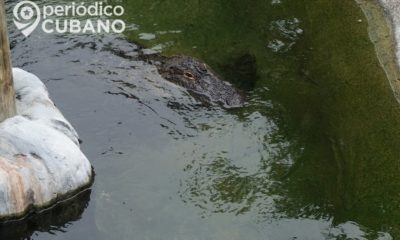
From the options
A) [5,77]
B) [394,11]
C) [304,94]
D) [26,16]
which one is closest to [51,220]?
[5,77]

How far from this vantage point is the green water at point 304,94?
282 inches

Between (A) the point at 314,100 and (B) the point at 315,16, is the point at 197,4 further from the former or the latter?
(A) the point at 314,100

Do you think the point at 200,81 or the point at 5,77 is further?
the point at 200,81

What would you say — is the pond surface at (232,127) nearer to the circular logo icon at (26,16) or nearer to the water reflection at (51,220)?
the water reflection at (51,220)

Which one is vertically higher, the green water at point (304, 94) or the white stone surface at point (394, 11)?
the white stone surface at point (394, 11)

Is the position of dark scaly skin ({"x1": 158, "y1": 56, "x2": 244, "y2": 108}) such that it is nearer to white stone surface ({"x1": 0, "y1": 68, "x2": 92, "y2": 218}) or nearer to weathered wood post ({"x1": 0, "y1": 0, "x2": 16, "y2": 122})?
white stone surface ({"x1": 0, "y1": 68, "x2": 92, "y2": 218})

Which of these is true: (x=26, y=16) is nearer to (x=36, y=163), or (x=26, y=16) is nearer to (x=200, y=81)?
(x=200, y=81)

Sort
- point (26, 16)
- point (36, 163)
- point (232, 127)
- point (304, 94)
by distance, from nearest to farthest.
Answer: point (36, 163)
point (232, 127)
point (304, 94)
point (26, 16)

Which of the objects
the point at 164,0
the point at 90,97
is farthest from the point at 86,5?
the point at 90,97

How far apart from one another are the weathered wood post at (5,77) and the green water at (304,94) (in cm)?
220

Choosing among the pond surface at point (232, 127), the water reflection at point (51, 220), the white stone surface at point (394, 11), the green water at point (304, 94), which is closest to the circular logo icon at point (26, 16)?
the pond surface at point (232, 127)

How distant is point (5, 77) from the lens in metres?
6.65

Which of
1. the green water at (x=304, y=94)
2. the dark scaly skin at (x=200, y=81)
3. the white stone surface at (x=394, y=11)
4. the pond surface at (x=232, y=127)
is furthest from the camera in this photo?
the white stone surface at (x=394, y=11)

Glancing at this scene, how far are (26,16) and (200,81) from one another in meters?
3.16
